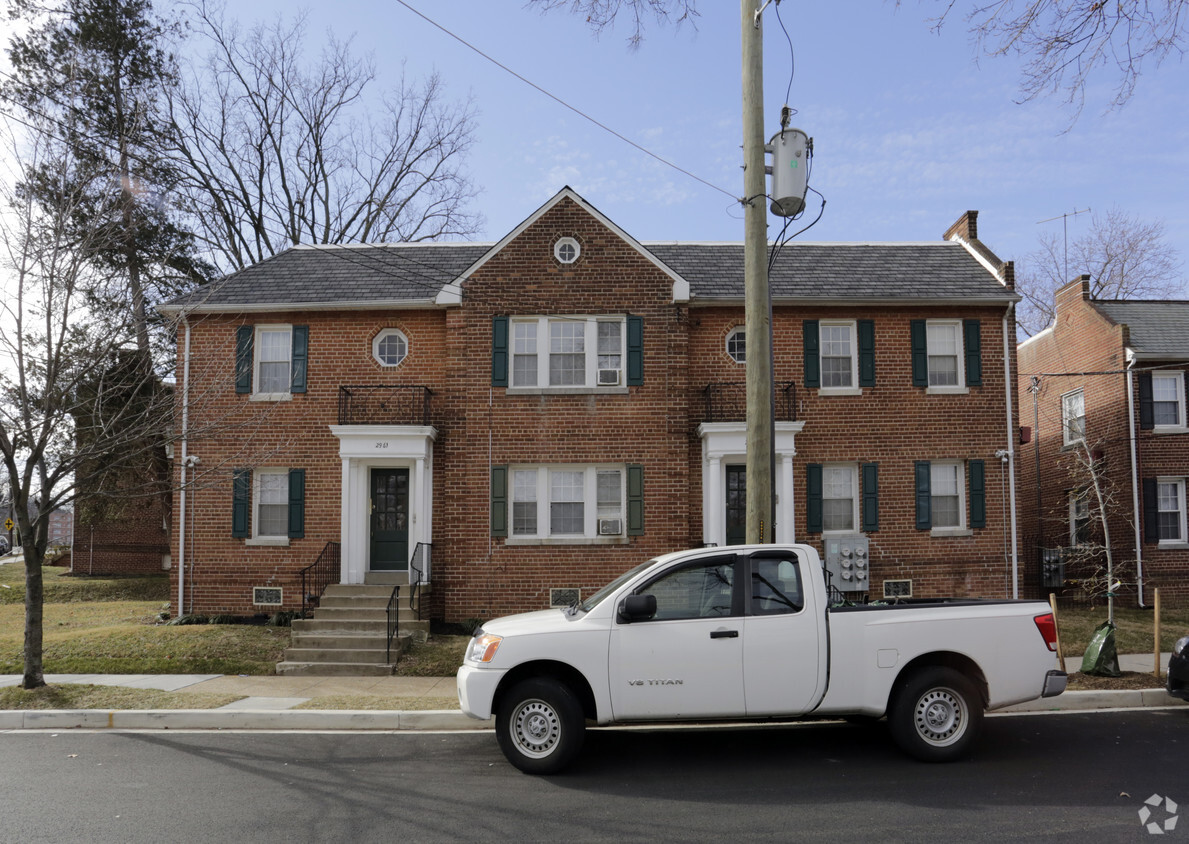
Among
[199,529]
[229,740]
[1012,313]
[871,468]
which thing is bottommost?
[229,740]

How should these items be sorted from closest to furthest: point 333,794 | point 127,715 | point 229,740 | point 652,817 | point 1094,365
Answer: point 652,817
point 333,794
point 229,740
point 127,715
point 1094,365

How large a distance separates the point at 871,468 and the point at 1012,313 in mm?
4206

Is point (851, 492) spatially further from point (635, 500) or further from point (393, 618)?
point (393, 618)

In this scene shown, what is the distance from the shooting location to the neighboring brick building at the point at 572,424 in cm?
1559

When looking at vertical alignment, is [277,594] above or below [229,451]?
below

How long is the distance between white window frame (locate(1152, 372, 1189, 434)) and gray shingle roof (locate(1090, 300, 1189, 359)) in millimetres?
494

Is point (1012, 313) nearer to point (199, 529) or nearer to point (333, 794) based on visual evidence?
point (333, 794)

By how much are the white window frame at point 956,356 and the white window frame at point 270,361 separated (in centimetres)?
1229

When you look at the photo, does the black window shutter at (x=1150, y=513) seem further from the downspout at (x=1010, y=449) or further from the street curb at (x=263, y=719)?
the street curb at (x=263, y=719)

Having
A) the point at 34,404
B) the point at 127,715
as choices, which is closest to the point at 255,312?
the point at 34,404

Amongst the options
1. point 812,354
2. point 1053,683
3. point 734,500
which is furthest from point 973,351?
point 1053,683

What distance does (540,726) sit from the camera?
22.5ft

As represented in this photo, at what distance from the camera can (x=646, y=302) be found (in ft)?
51.9

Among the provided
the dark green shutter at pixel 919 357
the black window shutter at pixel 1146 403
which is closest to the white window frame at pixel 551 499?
the dark green shutter at pixel 919 357
